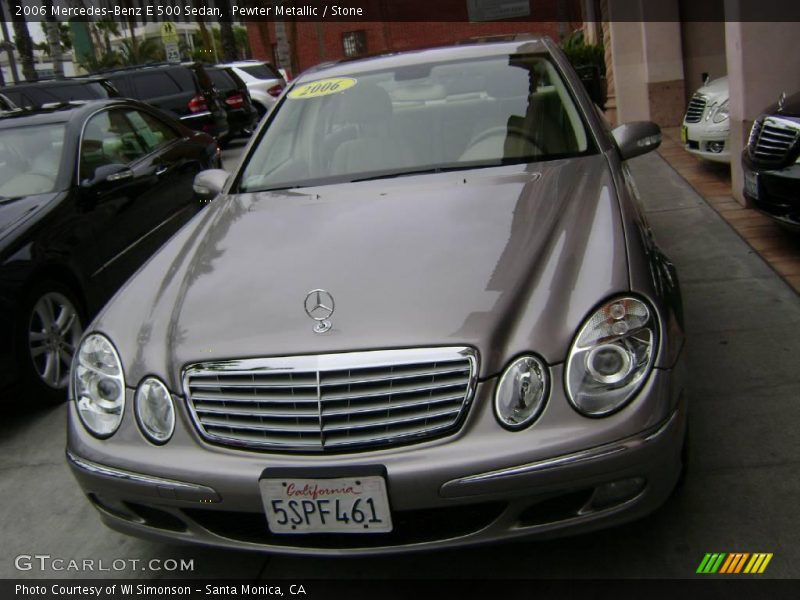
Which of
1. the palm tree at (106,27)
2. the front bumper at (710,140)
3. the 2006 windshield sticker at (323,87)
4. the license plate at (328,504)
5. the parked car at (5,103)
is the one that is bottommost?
the front bumper at (710,140)

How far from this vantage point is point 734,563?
2766 millimetres

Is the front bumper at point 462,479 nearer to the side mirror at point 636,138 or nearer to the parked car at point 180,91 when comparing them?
the side mirror at point 636,138

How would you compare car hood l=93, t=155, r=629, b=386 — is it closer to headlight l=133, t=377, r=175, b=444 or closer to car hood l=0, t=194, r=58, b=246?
headlight l=133, t=377, r=175, b=444

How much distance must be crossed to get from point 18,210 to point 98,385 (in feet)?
7.82

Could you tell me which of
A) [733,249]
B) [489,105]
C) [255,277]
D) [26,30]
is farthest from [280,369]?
[26,30]

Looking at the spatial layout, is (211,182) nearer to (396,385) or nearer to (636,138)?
(636,138)

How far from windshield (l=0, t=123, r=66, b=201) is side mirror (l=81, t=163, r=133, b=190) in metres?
0.18

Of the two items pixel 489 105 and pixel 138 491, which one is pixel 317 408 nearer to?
pixel 138 491

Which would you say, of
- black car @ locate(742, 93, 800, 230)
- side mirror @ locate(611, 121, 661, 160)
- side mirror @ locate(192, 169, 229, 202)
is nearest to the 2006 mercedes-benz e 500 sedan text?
side mirror @ locate(611, 121, 661, 160)

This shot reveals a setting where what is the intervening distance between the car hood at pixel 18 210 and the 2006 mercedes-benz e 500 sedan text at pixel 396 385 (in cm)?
169

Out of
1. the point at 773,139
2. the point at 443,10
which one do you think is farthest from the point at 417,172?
the point at 443,10

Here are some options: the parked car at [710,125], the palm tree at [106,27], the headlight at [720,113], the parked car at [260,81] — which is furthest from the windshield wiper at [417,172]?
the palm tree at [106,27]

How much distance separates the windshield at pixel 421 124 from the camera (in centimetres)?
384

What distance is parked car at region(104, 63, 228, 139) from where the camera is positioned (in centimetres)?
1425
